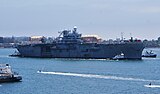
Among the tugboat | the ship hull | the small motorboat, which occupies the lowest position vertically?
the tugboat

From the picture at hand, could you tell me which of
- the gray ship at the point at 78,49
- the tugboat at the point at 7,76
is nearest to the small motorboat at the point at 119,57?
the gray ship at the point at 78,49

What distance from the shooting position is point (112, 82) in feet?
279

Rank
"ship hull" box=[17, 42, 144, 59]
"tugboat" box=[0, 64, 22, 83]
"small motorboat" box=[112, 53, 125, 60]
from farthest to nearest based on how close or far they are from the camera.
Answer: "ship hull" box=[17, 42, 144, 59]
"small motorboat" box=[112, 53, 125, 60]
"tugboat" box=[0, 64, 22, 83]

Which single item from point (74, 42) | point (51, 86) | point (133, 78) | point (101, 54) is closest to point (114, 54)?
point (101, 54)

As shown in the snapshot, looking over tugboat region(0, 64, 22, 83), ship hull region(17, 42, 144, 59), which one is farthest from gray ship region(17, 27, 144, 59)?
tugboat region(0, 64, 22, 83)

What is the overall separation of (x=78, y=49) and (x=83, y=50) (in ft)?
7.35

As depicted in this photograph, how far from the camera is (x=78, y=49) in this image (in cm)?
17750

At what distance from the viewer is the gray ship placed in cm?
16525

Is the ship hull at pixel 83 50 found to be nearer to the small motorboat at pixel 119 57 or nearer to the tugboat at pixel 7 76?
the small motorboat at pixel 119 57


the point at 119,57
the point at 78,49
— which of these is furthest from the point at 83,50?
A: the point at 119,57

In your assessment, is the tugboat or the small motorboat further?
the small motorboat

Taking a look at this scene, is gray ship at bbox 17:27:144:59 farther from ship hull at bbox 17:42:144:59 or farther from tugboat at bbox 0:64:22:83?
tugboat at bbox 0:64:22:83

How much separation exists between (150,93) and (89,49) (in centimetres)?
10330

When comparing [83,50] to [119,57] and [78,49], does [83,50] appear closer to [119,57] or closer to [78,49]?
[78,49]
